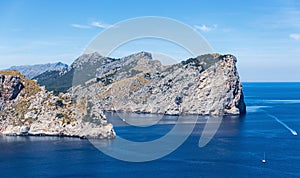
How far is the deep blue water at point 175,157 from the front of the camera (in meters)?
74.6

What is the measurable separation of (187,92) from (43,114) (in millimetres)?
73104

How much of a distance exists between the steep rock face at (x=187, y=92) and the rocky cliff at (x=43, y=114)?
26548mm

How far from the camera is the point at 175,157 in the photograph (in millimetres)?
85750

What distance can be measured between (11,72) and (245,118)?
273ft

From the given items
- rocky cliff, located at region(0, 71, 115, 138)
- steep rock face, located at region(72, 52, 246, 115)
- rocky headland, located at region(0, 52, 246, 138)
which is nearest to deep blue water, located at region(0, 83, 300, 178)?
rocky cliff, located at region(0, 71, 115, 138)

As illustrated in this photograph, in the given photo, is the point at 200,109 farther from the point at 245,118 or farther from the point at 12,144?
the point at 12,144

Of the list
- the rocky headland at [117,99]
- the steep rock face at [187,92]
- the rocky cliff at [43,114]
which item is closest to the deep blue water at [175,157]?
the rocky cliff at [43,114]

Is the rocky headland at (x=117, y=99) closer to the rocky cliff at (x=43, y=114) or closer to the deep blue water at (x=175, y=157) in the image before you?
the rocky cliff at (x=43, y=114)

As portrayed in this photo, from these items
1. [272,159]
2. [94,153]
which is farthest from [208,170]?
[94,153]

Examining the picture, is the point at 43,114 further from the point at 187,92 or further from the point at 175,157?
the point at 187,92

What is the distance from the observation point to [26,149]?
95188mm

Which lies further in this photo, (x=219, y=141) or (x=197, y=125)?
(x=197, y=125)

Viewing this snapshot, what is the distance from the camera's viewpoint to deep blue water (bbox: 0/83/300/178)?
245 ft

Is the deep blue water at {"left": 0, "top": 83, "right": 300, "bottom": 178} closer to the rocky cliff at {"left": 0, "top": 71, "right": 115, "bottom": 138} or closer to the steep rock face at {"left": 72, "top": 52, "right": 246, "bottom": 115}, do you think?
the rocky cliff at {"left": 0, "top": 71, "right": 115, "bottom": 138}
